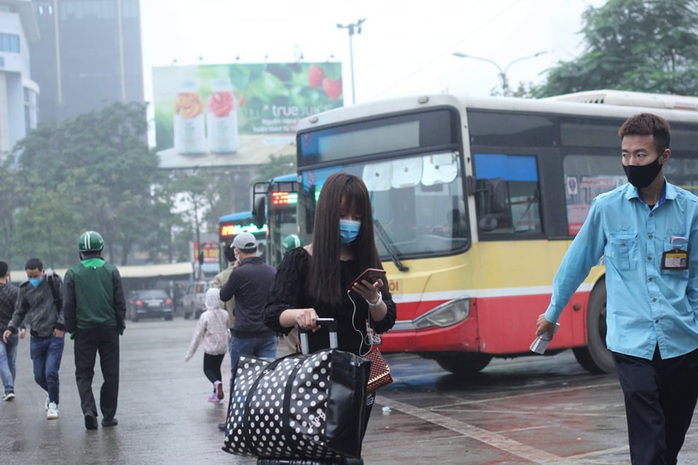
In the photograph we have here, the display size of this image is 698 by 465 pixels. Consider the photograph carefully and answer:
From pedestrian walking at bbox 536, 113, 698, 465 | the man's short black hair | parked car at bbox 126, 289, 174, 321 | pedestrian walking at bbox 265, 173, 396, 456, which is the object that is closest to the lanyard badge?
pedestrian walking at bbox 536, 113, 698, 465

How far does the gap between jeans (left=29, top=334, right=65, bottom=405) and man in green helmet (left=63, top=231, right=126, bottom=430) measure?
3.38 ft

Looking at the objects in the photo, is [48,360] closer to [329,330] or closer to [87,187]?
[329,330]

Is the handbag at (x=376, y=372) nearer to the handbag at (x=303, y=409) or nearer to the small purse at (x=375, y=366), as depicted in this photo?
the small purse at (x=375, y=366)

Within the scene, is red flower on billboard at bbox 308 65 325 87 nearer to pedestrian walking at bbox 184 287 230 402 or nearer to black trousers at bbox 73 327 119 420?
pedestrian walking at bbox 184 287 230 402

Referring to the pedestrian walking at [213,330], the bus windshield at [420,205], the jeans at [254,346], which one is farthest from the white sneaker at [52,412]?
the bus windshield at [420,205]

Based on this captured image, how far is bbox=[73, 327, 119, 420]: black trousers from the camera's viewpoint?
9836 mm

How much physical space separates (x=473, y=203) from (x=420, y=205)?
0.58 meters

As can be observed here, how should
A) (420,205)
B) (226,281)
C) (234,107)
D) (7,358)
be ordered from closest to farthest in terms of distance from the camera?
1. (226,281)
2. (420,205)
3. (7,358)
4. (234,107)

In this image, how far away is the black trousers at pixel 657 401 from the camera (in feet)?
14.4

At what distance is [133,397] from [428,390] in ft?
11.8

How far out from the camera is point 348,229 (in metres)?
4.55

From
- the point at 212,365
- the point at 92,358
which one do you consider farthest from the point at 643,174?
the point at 212,365

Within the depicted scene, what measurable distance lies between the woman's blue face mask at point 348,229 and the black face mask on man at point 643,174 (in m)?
1.19

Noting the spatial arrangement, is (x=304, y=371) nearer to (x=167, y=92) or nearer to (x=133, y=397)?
(x=133, y=397)
